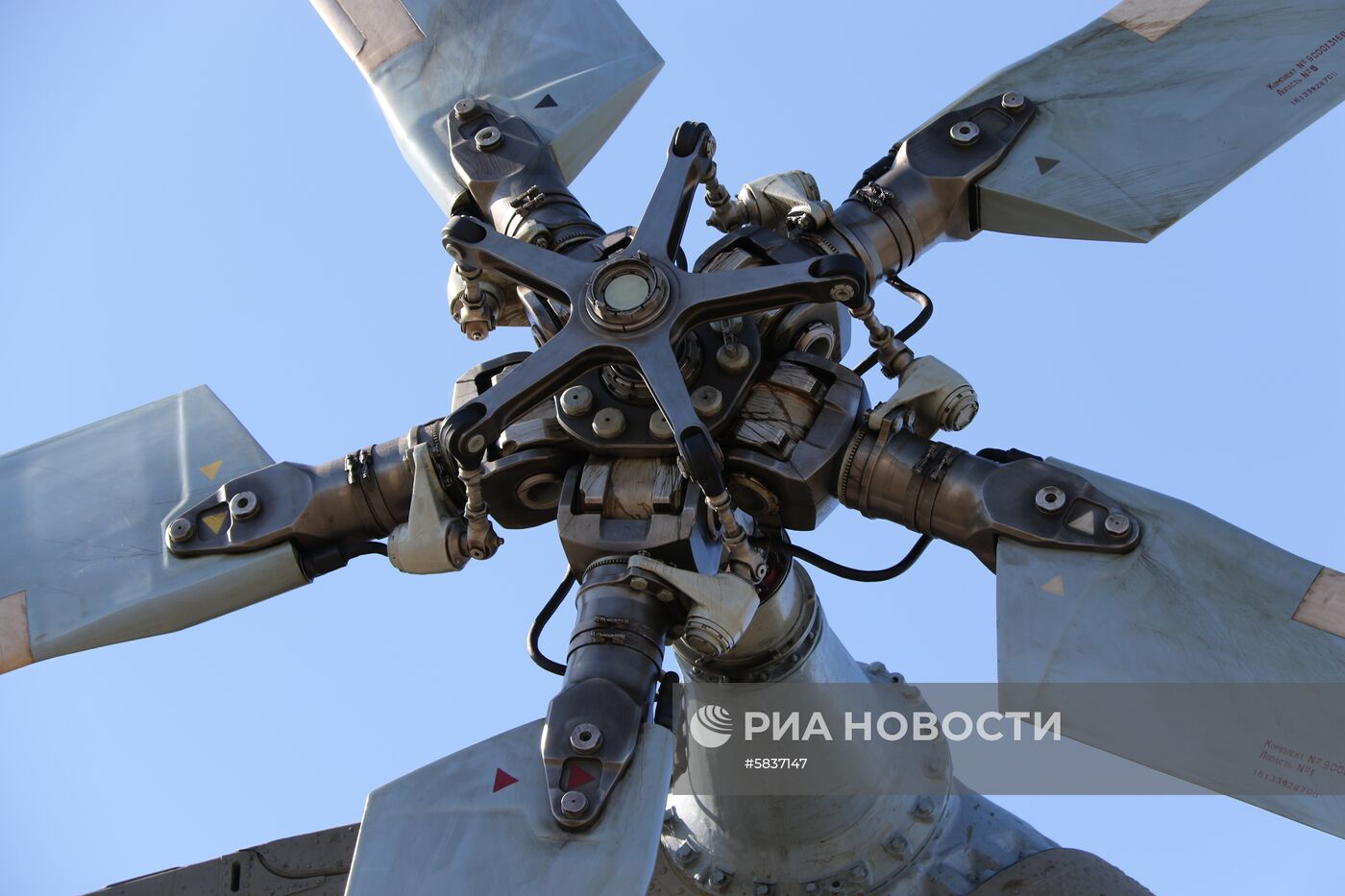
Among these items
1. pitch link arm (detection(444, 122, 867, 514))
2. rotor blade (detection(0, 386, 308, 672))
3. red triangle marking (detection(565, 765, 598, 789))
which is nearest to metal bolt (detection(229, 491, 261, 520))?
rotor blade (detection(0, 386, 308, 672))

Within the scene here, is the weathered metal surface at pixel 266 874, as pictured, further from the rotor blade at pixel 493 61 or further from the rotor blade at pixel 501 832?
the rotor blade at pixel 493 61

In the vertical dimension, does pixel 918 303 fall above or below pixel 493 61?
below

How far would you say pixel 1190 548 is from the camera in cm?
677

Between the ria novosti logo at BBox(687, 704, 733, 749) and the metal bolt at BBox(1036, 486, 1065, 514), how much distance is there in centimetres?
193

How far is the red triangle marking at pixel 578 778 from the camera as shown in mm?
6559

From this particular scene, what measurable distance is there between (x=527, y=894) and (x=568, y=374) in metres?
2.10

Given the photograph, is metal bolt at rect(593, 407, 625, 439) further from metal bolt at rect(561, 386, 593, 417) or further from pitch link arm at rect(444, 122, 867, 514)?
pitch link arm at rect(444, 122, 867, 514)

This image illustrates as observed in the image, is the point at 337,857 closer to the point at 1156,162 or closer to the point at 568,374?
the point at 568,374

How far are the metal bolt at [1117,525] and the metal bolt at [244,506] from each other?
3678mm

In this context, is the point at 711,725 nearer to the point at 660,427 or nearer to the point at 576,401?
the point at 660,427

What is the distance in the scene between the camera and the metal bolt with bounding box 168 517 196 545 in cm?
773

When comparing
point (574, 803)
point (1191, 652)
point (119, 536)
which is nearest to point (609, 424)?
point (574, 803)

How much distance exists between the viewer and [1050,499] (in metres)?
6.98

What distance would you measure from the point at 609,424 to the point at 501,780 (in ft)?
5.29
